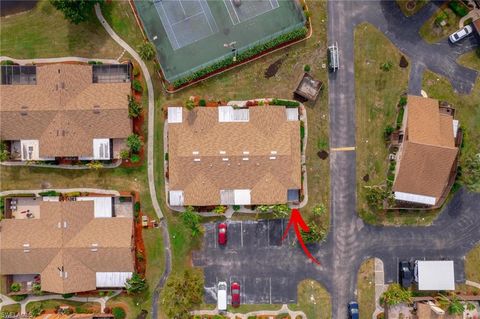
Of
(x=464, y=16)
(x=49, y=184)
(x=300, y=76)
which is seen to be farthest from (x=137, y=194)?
(x=464, y=16)

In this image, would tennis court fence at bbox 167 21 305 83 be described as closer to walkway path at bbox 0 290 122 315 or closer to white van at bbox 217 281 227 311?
white van at bbox 217 281 227 311

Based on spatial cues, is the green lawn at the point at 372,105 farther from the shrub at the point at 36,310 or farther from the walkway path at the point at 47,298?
the shrub at the point at 36,310

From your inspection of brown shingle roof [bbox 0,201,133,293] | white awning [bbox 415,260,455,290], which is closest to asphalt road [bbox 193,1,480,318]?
white awning [bbox 415,260,455,290]

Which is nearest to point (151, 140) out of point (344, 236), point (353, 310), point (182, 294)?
point (182, 294)

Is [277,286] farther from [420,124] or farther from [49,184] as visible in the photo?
[49,184]

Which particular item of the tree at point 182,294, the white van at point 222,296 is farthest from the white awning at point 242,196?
the tree at point 182,294

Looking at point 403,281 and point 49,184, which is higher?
point 49,184

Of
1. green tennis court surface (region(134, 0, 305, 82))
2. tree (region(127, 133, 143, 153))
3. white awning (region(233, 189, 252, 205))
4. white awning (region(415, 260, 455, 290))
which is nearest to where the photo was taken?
tree (region(127, 133, 143, 153))
